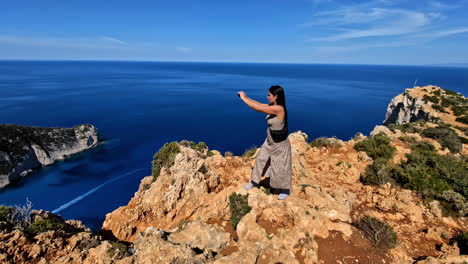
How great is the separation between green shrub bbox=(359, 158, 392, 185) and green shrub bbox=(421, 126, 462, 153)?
762 cm

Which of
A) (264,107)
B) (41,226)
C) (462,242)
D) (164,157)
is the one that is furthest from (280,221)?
(164,157)

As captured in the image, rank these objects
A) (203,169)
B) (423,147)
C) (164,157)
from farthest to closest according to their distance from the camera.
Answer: (423,147), (164,157), (203,169)

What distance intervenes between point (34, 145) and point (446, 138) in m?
58.0

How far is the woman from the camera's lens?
3.84 metres

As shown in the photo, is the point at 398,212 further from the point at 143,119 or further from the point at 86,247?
the point at 143,119

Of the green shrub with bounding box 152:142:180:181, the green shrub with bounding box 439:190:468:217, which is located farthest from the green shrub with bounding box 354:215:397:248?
the green shrub with bounding box 152:142:180:181

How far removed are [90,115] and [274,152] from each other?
2898 inches

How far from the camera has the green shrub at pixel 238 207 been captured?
524 centimetres

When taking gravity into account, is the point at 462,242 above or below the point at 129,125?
above

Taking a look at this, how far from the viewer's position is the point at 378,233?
4.89m

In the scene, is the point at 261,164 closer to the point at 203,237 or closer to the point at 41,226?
the point at 203,237

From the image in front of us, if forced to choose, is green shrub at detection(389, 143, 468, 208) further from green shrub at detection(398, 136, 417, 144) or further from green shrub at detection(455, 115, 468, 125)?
green shrub at detection(455, 115, 468, 125)

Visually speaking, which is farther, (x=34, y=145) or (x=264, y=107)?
(x=34, y=145)

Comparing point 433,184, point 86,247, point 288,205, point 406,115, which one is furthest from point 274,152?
point 406,115
